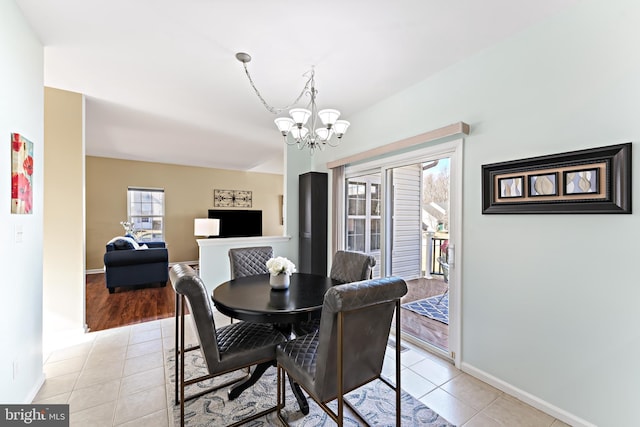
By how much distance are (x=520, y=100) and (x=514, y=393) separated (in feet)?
6.93

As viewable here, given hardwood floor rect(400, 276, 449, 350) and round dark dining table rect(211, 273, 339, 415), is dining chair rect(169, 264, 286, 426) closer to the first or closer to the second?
round dark dining table rect(211, 273, 339, 415)

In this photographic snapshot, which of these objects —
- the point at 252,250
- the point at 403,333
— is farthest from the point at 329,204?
the point at 403,333

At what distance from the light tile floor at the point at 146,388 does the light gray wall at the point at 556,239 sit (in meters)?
0.21

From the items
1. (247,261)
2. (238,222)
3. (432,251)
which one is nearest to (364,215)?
(432,251)

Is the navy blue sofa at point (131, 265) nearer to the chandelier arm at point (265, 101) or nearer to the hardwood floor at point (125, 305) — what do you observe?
the hardwood floor at point (125, 305)

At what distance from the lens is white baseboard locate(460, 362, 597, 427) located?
1697 millimetres

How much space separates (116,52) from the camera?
7.36 feet

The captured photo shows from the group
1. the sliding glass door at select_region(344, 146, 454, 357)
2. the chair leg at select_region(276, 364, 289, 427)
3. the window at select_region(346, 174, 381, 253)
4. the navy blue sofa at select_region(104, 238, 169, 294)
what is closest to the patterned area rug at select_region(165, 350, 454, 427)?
the chair leg at select_region(276, 364, 289, 427)

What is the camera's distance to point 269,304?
5.81ft

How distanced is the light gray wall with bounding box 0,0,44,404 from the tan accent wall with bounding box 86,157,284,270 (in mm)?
5041

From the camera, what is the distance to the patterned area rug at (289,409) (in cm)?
172

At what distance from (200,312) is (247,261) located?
1.35 m

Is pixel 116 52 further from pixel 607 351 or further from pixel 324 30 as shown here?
pixel 607 351

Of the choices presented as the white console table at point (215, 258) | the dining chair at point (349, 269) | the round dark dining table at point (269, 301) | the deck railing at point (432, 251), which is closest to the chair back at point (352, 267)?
the dining chair at point (349, 269)
